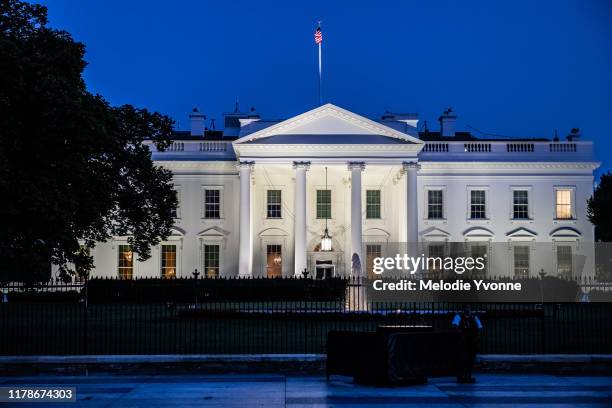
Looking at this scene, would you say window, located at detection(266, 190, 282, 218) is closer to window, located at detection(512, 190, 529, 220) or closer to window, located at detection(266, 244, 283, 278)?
window, located at detection(266, 244, 283, 278)

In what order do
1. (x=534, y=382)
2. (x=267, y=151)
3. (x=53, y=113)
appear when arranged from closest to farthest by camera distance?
1. (x=534, y=382)
2. (x=53, y=113)
3. (x=267, y=151)

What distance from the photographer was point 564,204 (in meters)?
49.0

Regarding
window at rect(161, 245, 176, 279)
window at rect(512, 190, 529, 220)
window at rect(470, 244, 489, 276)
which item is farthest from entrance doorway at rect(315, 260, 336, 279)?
window at rect(512, 190, 529, 220)

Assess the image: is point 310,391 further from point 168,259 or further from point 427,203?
point 427,203

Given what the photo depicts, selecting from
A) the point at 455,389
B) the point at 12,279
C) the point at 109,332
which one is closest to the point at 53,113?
the point at 12,279

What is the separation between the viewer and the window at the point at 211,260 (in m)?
48.5

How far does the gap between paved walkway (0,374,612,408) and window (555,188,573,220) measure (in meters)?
35.3

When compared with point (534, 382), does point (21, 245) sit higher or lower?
higher

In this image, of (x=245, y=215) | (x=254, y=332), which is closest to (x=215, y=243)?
(x=245, y=215)

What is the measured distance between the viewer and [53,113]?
18203 mm

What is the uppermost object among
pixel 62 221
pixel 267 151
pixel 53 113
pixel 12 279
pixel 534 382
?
pixel 267 151

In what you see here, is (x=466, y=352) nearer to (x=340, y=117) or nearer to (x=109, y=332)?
(x=109, y=332)

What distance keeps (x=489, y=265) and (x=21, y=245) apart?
118ft

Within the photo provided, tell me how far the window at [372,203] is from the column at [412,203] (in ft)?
14.8
